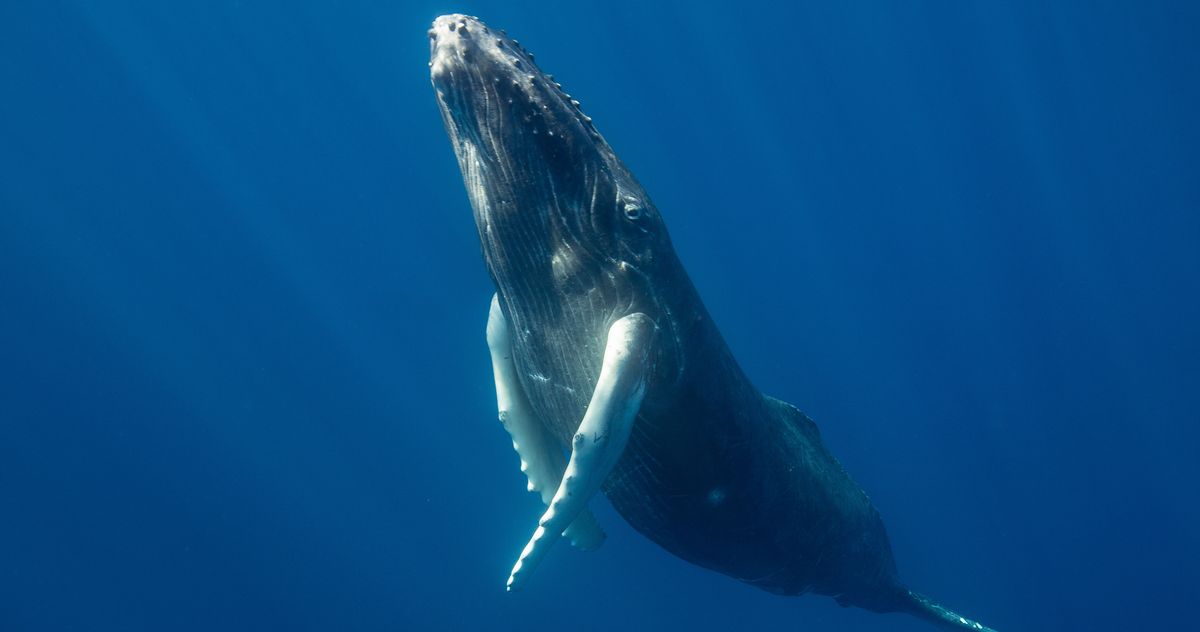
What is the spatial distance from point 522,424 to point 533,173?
7.56 feet

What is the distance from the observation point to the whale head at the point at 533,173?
4.43 metres

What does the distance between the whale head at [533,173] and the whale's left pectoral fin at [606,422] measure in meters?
0.46

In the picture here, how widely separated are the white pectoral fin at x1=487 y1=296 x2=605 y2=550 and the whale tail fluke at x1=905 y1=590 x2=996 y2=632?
20.9 feet

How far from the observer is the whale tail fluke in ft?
33.2

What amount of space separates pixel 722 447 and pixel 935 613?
680cm

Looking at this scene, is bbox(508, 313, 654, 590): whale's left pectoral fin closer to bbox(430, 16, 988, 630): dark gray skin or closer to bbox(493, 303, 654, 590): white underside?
bbox(493, 303, 654, 590): white underside

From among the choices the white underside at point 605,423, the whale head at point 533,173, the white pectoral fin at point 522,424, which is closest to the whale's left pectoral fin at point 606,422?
the white underside at point 605,423

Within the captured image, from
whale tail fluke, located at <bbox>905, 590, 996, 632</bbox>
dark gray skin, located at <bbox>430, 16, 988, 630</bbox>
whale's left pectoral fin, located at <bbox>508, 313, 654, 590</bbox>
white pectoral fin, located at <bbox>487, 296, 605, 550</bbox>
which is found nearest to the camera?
whale's left pectoral fin, located at <bbox>508, 313, 654, 590</bbox>

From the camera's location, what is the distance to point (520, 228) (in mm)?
4781

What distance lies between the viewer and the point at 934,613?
10414 mm

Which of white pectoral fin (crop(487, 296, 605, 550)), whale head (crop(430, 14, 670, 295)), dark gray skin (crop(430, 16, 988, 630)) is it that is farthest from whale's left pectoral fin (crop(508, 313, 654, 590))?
white pectoral fin (crop(487, 296, 605, 550))

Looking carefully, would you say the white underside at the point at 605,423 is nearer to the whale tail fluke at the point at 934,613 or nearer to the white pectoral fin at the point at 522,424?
the white pectoral fin at the point at 522,424

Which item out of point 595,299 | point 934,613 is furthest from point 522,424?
point 934,613

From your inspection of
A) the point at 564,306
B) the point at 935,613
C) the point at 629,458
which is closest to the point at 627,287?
the point at 564,306
